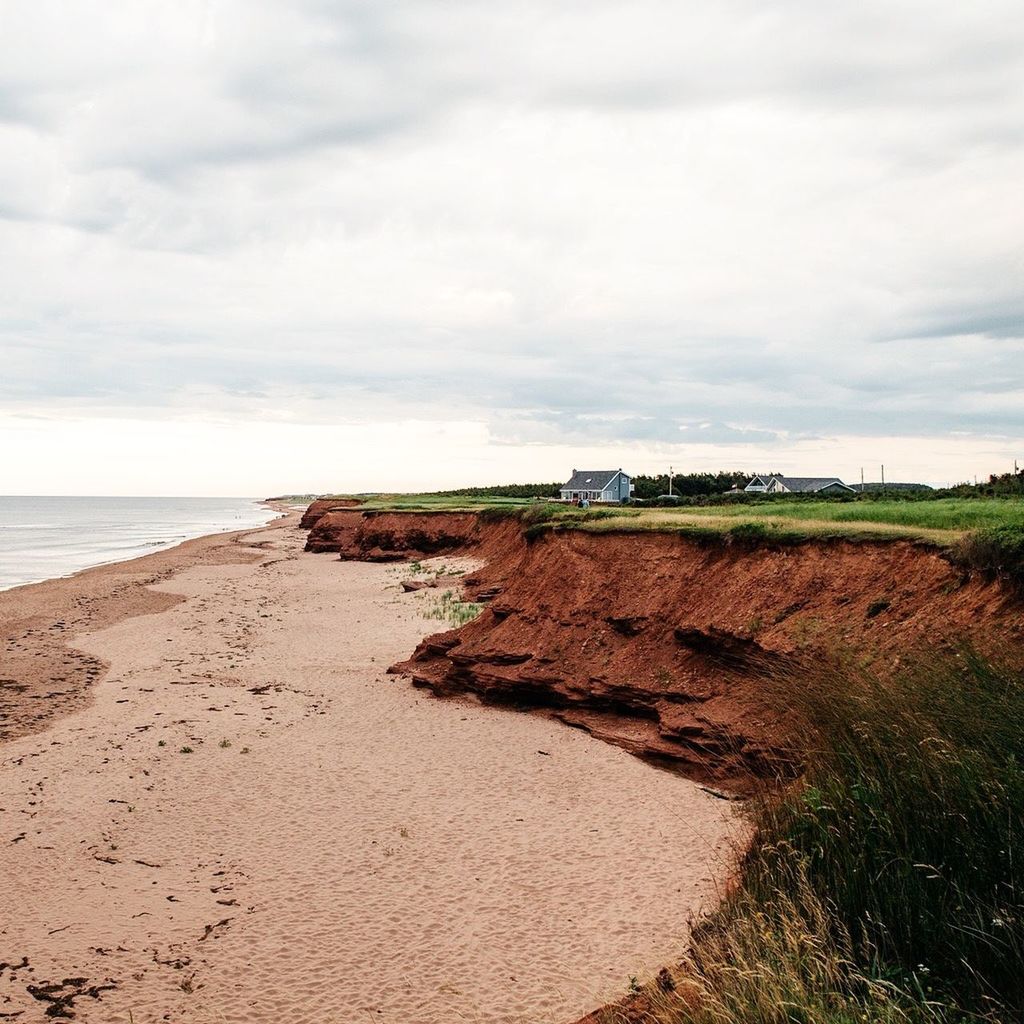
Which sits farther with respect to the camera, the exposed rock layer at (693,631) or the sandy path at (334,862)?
the exposed rock layer at (693,631)

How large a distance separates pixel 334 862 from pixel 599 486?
78.5 m

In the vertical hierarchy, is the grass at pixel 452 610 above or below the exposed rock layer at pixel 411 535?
below

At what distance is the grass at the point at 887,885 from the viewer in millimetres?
4715

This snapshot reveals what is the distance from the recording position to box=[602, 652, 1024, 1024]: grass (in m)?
4.71

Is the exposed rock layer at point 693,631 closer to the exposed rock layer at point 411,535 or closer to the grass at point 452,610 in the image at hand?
the grass at point 452,610

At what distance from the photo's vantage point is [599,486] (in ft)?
285

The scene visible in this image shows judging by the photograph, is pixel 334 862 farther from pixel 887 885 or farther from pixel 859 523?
pixel 859 523

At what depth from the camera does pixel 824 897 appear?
593 cm

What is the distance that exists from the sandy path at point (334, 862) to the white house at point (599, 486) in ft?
231

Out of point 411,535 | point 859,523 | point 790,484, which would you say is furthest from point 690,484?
point 859,523

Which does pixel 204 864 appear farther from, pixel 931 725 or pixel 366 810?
pixel 931 725

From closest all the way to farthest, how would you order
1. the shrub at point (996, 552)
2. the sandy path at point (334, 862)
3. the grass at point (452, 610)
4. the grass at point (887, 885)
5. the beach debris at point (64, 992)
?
the grass at point (887, 885), the beach debris at point (64, 992), the sandy path at point (334, 862), the shrub at point (996, 552), the grass at point (452, 610)

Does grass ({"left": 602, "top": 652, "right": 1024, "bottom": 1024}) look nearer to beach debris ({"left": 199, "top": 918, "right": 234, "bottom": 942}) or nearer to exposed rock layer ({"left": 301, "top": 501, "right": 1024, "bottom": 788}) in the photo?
exposed rock layer ({"left": 301, "top": 501, "right": 1024, "bottom": 788})

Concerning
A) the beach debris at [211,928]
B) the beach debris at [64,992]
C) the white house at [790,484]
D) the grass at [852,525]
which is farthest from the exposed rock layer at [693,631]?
the white house at [790,484]
